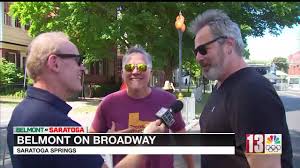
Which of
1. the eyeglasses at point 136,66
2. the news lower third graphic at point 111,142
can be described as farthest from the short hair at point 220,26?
the eyeglasses at point 136,66

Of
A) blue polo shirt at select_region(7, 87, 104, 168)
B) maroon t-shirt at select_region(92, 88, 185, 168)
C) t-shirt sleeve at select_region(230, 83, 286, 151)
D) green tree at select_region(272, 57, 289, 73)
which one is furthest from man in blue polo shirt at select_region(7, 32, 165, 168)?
green tree at select_region(272, 57, 289, 73)

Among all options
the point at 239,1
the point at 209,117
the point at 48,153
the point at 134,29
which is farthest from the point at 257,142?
the point at 134,29

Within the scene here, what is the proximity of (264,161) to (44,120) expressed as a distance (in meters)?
0.66

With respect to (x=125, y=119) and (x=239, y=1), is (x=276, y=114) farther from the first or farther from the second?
(x=239, y=1)

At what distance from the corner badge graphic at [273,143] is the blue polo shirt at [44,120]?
515 mm

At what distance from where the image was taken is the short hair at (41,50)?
1.42 meters

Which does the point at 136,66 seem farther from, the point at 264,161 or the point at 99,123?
the point at 264,161

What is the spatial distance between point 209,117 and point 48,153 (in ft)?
1.76

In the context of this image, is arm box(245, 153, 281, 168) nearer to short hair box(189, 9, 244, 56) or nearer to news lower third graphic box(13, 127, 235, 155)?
news lower third graphic box(13, 127, 235, 155)

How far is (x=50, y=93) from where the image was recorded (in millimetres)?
1430

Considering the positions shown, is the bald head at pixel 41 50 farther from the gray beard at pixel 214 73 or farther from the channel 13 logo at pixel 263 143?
the channel 13 logo at pixel 263 143

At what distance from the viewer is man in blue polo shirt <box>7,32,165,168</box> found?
1.36 m

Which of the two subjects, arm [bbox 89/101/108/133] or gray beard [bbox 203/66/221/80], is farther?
arm [bbox 89/101/108/133]

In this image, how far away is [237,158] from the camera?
1527 mm
